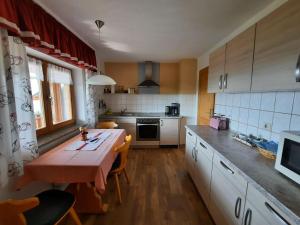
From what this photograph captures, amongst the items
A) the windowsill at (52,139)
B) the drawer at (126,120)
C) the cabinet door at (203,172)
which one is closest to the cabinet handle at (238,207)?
the cabinet door at (203,172)

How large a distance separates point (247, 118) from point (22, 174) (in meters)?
2.45

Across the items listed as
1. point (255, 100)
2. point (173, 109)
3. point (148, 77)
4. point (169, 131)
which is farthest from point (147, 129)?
point (255, 100)

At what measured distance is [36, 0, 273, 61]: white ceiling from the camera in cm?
148

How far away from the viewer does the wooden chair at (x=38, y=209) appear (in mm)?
884

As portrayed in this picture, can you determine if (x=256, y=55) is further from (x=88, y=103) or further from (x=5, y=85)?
(x=88, y=103)

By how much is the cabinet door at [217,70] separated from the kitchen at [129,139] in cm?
3

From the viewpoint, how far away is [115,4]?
1479 millimetres

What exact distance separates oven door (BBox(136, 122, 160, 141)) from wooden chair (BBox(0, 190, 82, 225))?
7.91 ft

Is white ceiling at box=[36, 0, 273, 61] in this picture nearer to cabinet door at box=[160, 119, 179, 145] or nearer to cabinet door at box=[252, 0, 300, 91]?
cabinet door at box=[252, 0, 300, 91]

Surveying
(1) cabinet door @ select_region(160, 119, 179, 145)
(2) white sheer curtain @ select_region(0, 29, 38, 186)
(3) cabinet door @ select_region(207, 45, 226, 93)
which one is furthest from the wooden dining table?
(1) cabinet door @ select_region(160, 119, 179, 145)

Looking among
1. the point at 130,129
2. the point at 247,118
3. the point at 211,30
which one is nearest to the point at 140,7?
the point at 211,30

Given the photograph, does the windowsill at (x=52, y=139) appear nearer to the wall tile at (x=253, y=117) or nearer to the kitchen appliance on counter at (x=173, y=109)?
the kitchen appliance on counter at (x=173, y=109)

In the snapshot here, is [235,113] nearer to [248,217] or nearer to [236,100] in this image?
[236,100]

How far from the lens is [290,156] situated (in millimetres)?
965
